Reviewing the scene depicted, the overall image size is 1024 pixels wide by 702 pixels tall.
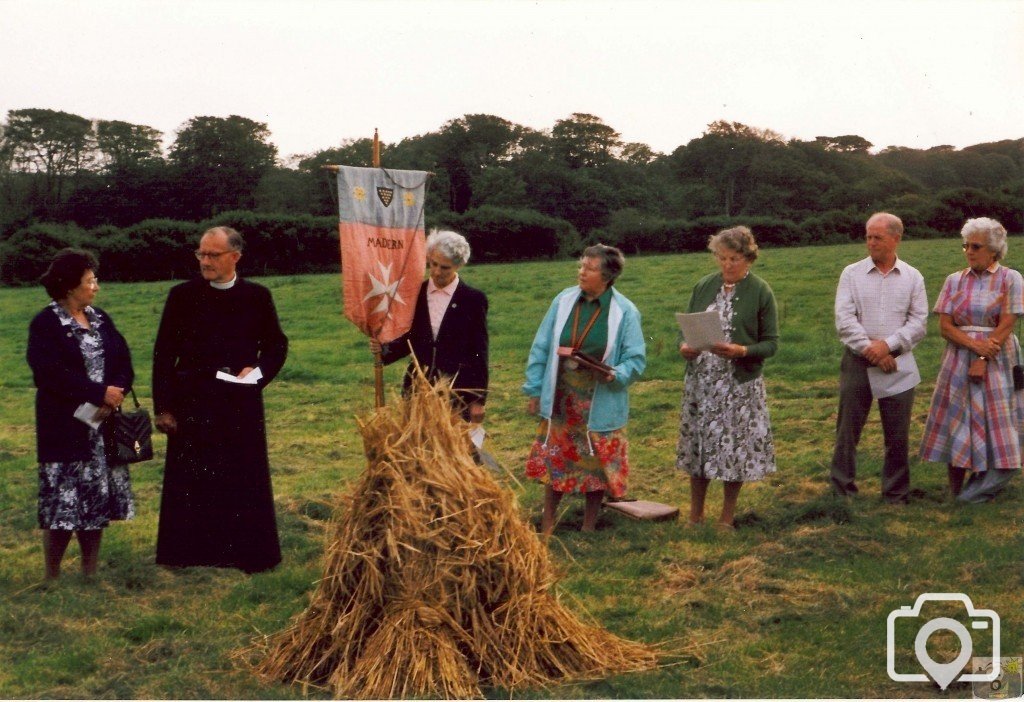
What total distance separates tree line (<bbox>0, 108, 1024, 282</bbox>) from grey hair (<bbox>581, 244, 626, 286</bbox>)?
207 centimetres

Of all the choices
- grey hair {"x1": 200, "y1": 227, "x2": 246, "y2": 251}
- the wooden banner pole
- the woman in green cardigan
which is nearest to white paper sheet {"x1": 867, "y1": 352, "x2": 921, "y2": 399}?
the woman in green cardigan

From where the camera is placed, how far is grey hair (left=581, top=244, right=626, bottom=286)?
21.9 ft

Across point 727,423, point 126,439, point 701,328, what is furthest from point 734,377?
point 126,439

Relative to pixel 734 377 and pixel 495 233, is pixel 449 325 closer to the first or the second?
pixel 734 377

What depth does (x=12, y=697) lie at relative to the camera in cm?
453

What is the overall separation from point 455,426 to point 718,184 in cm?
616

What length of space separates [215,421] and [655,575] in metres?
2.57

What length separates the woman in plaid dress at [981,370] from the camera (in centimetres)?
744

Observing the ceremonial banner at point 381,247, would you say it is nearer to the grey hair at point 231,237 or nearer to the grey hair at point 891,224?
the grey hair at point 231,237

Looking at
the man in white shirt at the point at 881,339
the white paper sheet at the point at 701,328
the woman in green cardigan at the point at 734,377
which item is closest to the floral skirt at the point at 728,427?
the woman in green cardigan at the point at 734,377

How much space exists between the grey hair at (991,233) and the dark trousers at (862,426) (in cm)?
107

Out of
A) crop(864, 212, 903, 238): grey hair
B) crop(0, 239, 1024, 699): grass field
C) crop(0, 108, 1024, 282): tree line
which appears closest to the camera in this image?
crop(0, 239, 1024, 699): grass field

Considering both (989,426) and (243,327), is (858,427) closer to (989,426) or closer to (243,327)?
(989,426)

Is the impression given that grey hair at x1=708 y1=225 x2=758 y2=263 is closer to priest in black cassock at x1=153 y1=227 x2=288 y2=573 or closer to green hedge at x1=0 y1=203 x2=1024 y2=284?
green hedge at x1=0 y1=203 x2=1024 y2=284
